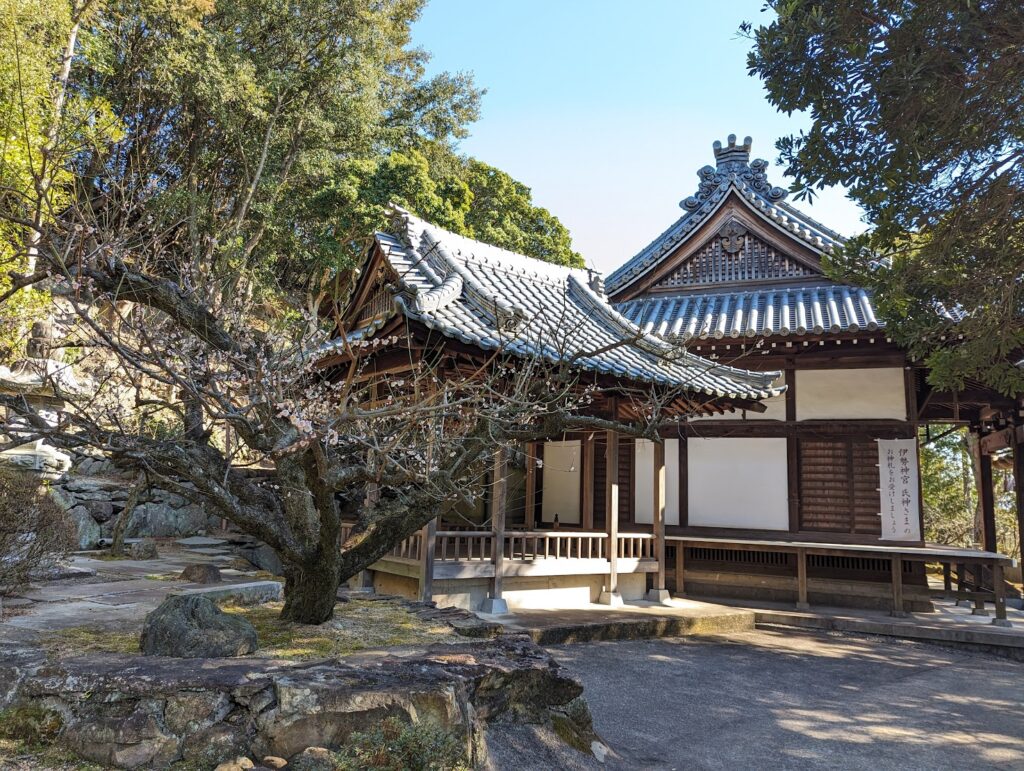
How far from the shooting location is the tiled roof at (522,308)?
8305 mm

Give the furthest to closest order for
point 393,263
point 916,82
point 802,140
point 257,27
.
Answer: point 257,27, point 393,263, point 802,140, point 916,82

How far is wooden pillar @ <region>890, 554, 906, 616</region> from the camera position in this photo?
10781 mm

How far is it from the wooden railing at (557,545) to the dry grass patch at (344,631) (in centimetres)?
345

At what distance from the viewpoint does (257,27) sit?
19797 mm

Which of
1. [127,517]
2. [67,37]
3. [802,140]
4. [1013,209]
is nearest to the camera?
[1013,209]

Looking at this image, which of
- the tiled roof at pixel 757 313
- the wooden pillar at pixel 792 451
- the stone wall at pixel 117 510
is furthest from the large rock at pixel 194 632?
the wooden pillar at pixel 792 451

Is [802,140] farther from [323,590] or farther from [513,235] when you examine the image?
[513,235]

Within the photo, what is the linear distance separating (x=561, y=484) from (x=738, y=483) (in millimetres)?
3396

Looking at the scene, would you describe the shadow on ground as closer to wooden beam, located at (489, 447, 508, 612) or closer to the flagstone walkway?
wooden beam, located at (489, 447, 508, 612)

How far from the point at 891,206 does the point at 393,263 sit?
641 centimetres

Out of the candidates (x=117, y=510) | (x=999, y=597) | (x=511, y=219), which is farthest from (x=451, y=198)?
(x=999, y=597)

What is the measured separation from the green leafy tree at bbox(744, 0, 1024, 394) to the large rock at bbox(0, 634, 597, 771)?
17.3 feet

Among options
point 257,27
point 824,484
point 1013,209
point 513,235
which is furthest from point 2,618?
point 513,235

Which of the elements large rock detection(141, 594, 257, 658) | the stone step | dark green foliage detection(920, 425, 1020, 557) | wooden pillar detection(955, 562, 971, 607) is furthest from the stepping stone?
dark green foliage detection(920, 425, 1020, 557)
